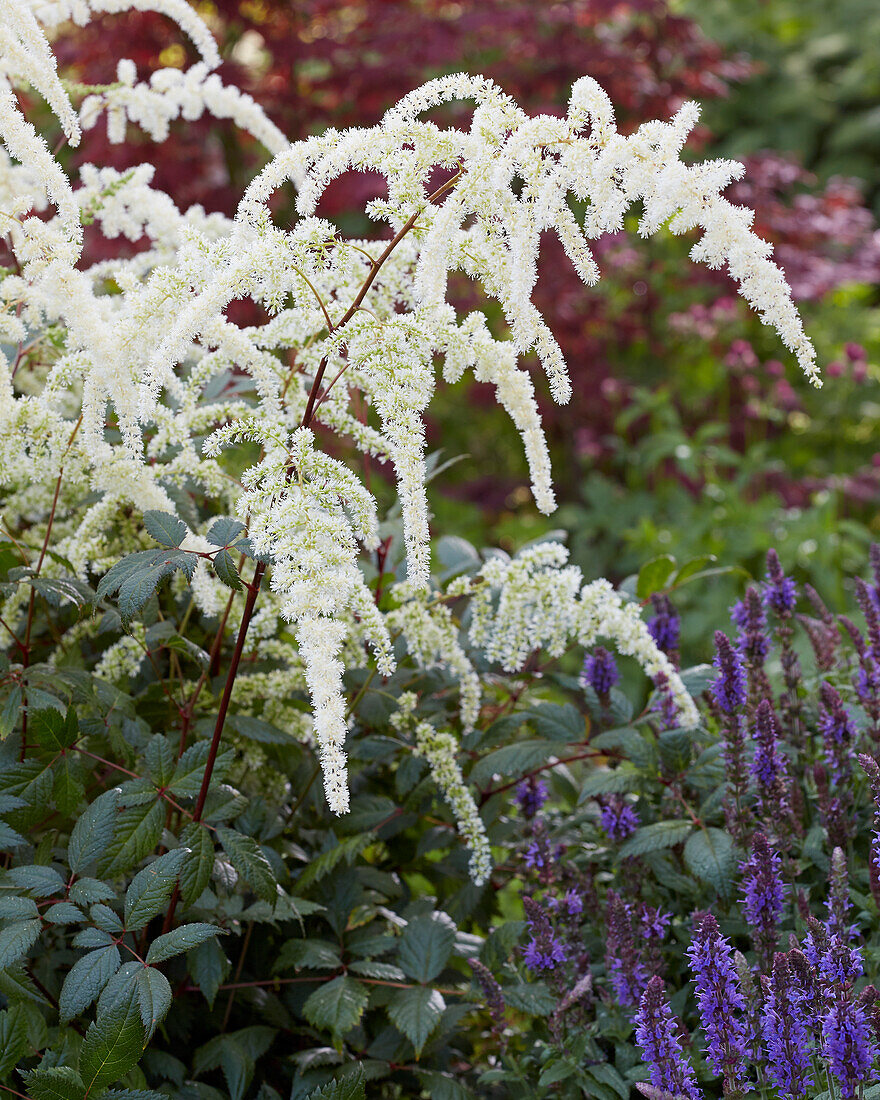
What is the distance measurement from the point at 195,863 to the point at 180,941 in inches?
5.7

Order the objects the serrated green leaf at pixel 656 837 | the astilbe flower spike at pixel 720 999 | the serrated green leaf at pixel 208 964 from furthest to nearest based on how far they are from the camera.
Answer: the serrated green leaf at pixel 656 837, the serrated green leaf at pixel 208 964, the astilbe flower spike at pixel 720 999

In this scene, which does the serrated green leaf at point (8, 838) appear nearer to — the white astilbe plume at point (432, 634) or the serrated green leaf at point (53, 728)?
the serrated green leaf at point (53, 728)

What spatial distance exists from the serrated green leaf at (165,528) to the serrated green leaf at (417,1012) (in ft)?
2.96

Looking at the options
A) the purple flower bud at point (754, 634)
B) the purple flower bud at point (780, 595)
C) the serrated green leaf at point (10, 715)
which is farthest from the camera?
the purple flower bud at point (780, 595)

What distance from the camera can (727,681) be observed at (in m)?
2.03

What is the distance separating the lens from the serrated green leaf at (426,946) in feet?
6.53

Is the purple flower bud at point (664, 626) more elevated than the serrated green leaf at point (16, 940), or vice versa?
the purple flower bud at point (664, 626)

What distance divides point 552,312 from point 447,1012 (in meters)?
4.71

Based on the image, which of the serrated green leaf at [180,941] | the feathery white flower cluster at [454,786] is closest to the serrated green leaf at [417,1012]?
the feathery white flower cluster at [454,786]

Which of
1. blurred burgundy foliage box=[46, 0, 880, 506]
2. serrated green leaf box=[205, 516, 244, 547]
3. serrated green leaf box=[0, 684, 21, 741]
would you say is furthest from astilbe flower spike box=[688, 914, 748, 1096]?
blurred burgundy foliage box=[46, 0, 880, 506]

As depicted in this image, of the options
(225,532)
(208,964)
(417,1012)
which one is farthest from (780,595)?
(208,964)

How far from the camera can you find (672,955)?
2088 mm

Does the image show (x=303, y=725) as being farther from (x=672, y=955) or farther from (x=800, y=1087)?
(x=800, y=1087)

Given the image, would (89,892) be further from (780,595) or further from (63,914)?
(780,595)
